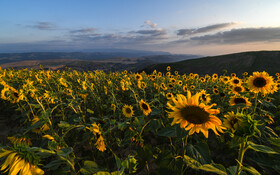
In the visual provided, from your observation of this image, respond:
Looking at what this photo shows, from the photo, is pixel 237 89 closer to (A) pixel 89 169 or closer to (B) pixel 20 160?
(A) pixel 89 169

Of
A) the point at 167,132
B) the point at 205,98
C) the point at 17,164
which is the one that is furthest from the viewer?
the point at 205,98

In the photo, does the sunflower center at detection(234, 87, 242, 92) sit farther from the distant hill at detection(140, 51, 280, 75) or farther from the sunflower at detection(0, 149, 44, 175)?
the distant hill at detection(140, 51, 280, 75)

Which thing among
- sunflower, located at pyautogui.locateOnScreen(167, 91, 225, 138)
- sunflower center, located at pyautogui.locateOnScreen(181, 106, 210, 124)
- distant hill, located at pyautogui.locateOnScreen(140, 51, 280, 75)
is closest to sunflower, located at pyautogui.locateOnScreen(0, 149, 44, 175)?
sunflower, located at pyautogui.locateOnScreen(167, 91, 225, 138)

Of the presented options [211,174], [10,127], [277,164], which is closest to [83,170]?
[277,164]

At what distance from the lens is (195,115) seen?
1.81 metres

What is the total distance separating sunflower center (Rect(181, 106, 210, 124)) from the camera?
5.81ft

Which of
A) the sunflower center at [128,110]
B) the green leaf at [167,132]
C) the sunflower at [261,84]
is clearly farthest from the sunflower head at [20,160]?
the sunflower at [261,84]

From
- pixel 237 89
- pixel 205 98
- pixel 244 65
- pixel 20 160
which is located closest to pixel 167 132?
pixel 20 160

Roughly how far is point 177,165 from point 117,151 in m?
2.23

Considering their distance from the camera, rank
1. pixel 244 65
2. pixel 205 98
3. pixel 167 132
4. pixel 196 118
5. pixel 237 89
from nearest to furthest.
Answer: pixel 196 118, pixel 167 132, pixel 205 98, pixel 237 89, pixel 244 65

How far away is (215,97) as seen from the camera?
240 inches

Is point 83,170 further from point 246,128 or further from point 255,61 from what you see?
point 255,61

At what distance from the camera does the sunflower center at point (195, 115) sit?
1.77 m

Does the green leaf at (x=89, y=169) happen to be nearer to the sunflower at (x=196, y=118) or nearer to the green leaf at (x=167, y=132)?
the green leaf at (x=167, y=132)
